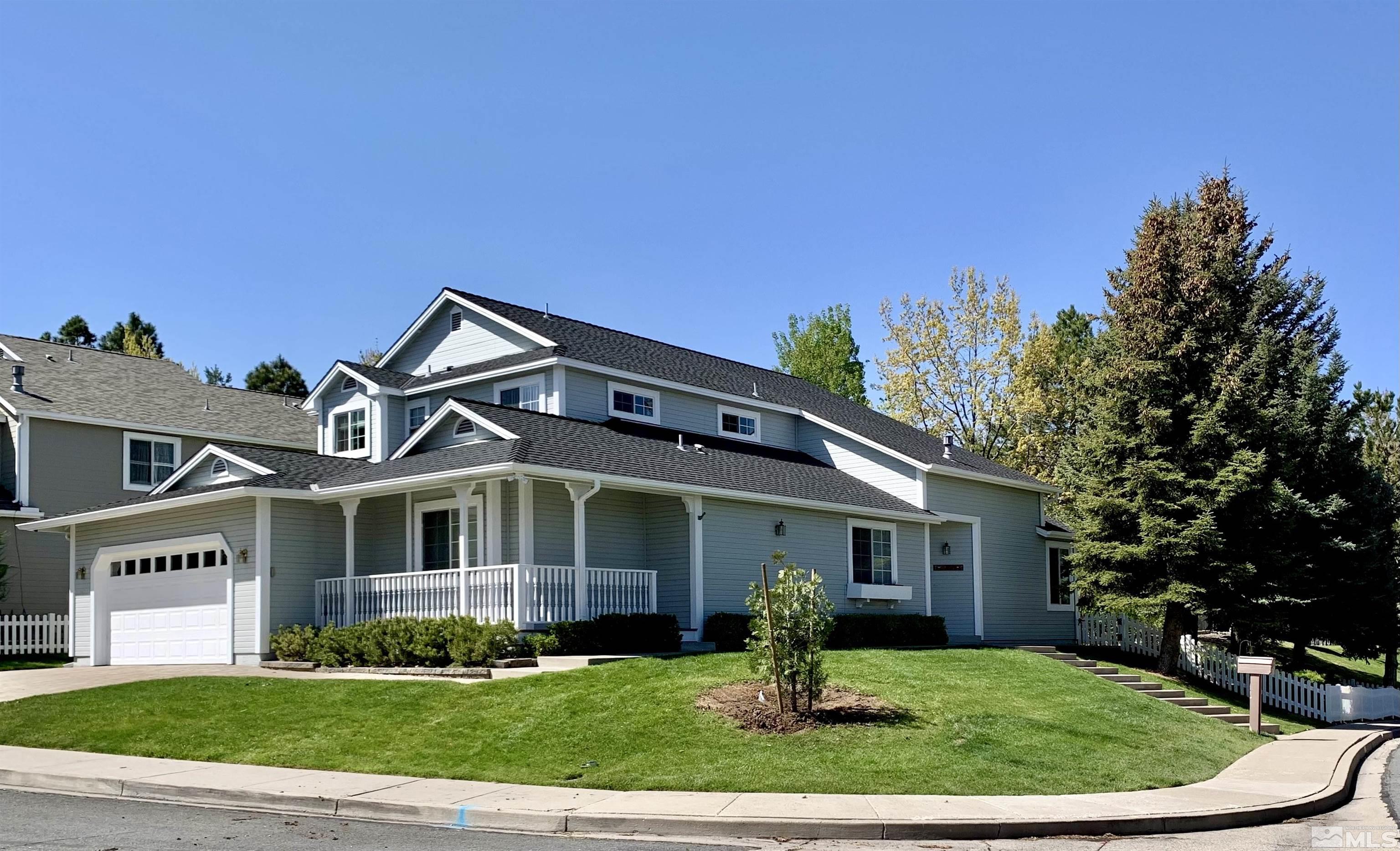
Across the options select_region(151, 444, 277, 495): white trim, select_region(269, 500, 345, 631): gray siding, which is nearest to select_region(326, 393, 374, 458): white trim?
select_region(151, 444, 277, 495): white trim

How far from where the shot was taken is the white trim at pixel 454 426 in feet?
72.9

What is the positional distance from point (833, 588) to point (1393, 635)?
1292 centimetres

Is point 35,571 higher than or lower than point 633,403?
lower

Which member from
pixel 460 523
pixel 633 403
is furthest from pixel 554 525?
pixel 633 403

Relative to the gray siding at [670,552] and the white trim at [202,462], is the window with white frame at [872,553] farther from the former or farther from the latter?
the white trim at [202,462]

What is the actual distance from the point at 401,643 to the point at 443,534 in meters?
3.27

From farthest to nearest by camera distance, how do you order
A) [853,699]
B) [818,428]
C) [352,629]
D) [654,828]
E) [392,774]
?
[818,428] < [352,629] < [853,699] < [392,774] < [654,828]

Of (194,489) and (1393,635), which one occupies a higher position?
(194,489)

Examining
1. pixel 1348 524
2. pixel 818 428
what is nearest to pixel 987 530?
pixel 818 428

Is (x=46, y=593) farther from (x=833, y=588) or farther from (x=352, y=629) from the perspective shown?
(x=833, y=588)

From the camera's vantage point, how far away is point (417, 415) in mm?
27672

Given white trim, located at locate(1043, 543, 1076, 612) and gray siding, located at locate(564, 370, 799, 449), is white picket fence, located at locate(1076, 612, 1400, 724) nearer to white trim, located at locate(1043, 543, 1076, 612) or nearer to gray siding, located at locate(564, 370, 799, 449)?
white trim, located at locate(1043, 543, 1076, 612)

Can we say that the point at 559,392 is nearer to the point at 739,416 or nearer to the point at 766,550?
the point at 766,550

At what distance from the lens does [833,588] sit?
2605 cm
